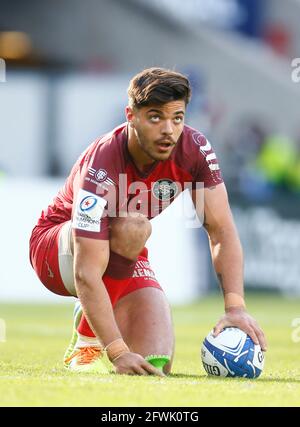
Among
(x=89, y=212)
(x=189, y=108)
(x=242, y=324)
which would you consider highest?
(x=189, y=108)

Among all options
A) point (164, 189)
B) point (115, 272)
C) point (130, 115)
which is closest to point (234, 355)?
point (115, 272)

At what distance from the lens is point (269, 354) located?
896cm

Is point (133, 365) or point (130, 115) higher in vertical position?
point (130, 115)

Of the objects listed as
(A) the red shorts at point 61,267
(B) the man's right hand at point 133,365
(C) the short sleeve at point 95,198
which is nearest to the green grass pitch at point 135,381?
(B) the man's right hand at point 133,365

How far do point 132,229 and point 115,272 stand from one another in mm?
476

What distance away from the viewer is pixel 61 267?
288 inches

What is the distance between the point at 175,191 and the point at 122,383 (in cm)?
153

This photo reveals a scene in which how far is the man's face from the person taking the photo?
663 centimetres

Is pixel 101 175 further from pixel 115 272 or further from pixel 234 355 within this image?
pixel 234 355

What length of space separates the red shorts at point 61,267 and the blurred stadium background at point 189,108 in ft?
22.7

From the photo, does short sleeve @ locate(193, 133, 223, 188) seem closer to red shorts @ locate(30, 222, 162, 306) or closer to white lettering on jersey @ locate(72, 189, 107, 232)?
white lettering on jersey @ locate(72, 189, 107, 232)

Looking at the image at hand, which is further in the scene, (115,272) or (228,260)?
(115,272)

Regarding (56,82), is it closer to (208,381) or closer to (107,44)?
(107,44)
